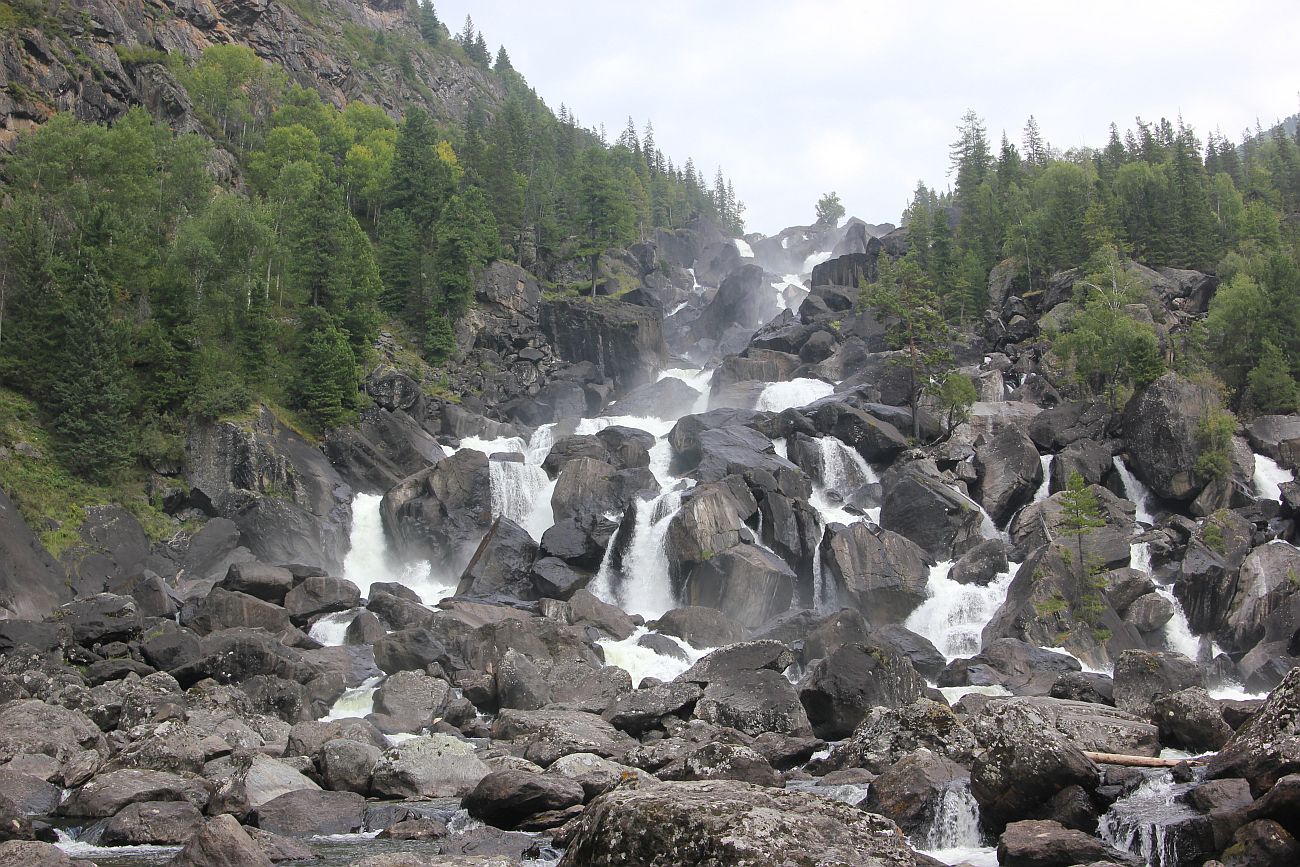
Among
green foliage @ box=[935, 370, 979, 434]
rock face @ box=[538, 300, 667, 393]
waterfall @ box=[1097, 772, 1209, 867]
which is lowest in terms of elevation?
waterfall @ box=[1097, 772, 1209, 867]

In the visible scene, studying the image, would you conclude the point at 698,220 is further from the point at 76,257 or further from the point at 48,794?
the point at 48,794

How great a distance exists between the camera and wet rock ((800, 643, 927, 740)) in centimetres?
2647

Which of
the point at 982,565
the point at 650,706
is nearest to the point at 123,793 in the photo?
the point at 650,706

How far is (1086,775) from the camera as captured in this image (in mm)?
14984

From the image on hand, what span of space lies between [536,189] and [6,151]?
1625 inches

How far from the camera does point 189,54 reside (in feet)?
287

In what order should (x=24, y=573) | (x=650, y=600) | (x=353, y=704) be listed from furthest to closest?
(x=650, y=600) < (x=24, y=573) < (x=353, y=704)

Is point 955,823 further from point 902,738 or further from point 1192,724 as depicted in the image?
point 1192,724

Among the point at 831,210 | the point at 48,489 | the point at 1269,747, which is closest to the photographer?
the point at 1269,747

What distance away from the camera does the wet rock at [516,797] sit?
59.4ft

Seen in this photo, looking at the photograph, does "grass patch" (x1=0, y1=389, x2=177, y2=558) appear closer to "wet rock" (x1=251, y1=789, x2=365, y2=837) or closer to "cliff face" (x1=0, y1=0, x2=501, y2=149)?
"cliff face" (x1=0, y1=0, x2=501, y2=149)

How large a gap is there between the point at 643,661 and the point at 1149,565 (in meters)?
24.7

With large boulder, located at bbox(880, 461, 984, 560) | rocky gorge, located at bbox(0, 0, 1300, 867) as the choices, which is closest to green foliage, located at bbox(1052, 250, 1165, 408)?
rocky gorge, located at bbox(0, 0, 1300, 867)

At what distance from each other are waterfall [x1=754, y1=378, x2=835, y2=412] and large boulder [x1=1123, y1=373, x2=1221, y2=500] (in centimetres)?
1950
